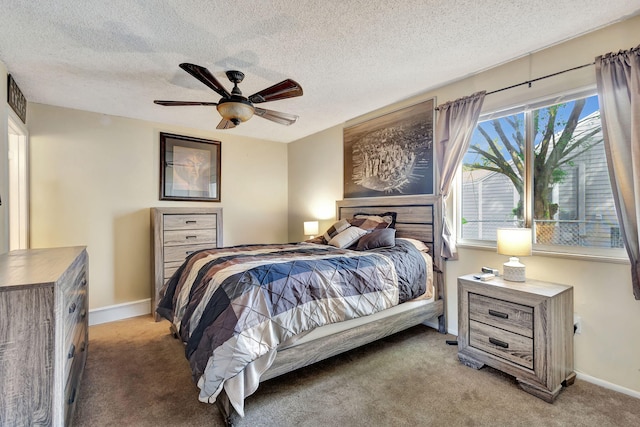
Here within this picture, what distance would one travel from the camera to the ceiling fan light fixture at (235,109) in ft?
7.22

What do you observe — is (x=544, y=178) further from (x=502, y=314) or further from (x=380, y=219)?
(x=380, y=219)

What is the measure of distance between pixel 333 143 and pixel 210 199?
1992mm

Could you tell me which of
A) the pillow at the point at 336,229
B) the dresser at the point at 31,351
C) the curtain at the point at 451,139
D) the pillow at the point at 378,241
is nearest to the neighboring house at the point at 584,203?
the curtain at the point at 451,139

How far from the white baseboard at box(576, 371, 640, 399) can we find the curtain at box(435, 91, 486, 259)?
1.18m

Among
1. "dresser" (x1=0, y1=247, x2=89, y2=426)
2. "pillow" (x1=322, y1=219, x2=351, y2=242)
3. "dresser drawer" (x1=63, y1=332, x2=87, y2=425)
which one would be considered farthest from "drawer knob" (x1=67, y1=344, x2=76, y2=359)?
"pillow" (x1=322, y1=219, x2=351, y2=242)

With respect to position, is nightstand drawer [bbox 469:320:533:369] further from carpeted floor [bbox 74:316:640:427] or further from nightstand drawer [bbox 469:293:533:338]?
carpeted floor [bbox 74:316:640:427]

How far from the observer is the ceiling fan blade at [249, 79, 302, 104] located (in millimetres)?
2070

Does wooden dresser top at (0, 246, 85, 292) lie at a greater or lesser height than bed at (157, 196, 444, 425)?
greater

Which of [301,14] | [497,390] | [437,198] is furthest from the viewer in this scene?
[437,198]

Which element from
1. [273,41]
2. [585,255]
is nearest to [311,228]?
[273,41]

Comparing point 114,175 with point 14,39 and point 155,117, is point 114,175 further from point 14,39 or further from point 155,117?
point 14,39

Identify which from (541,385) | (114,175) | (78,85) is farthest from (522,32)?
(114,175)

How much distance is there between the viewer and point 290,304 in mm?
1754

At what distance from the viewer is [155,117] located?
3.65m
